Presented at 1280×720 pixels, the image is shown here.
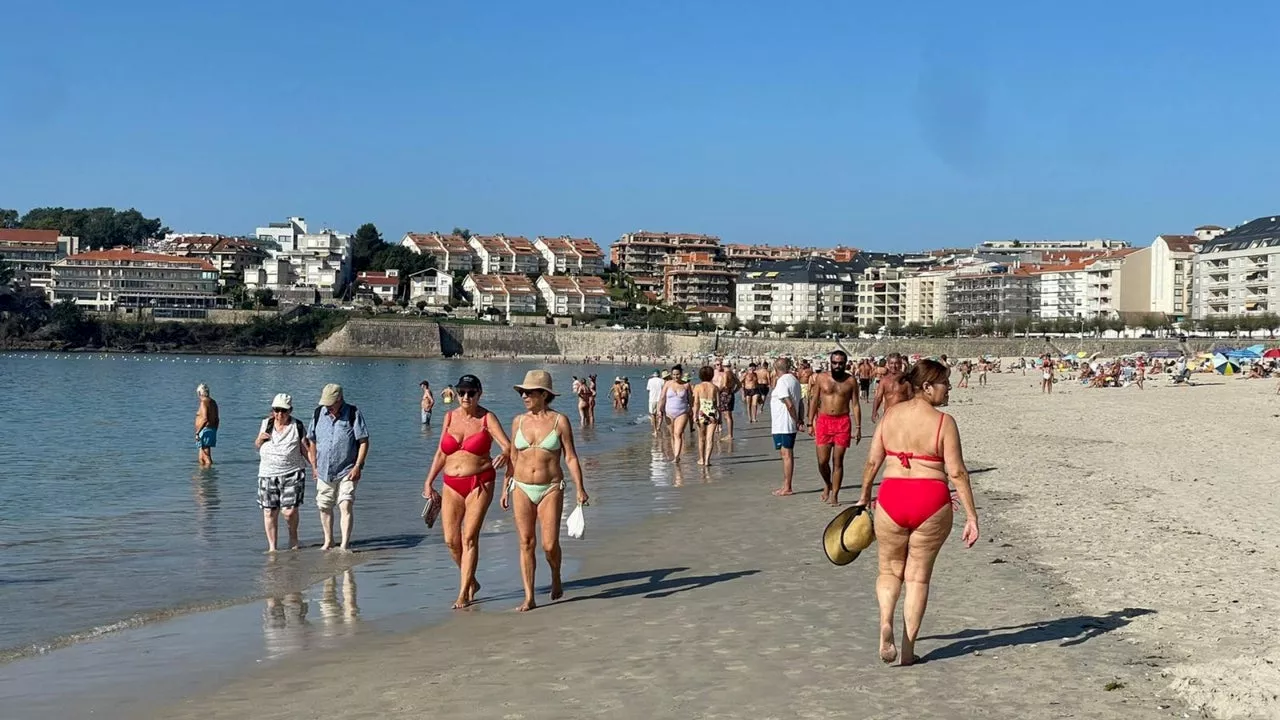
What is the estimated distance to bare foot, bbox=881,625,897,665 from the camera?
216 inches

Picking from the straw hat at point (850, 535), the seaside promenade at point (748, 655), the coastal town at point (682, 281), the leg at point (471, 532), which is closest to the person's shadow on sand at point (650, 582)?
the seaside promenade at point (748, 655)

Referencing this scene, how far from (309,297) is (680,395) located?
13307cm

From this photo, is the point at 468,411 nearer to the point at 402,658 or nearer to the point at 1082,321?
the point at 402,658

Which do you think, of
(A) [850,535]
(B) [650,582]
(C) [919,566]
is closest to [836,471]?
Result: (B) [650,582]

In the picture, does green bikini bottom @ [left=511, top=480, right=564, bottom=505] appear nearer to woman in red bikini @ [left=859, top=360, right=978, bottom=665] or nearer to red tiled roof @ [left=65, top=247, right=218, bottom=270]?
woman in red bikini @ [left=859, top=360, right=978, bottom=665]

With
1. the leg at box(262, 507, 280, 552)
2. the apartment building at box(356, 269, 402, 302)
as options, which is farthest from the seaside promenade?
the apartment building at box(356, 269, 402, 302)

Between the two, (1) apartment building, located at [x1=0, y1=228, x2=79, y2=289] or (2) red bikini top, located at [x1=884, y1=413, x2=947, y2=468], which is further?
(1) apartment building, located at [x1=0, y1=228, x2=79, y2=289]

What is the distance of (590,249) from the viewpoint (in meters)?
173

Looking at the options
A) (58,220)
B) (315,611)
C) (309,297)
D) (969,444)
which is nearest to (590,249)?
(309,297)

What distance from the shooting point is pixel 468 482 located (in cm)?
724

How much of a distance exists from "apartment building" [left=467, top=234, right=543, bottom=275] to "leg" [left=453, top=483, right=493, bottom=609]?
6239 inches

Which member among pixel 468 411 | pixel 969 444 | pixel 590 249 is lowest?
pixel 969 444

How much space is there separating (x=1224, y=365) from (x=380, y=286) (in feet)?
367

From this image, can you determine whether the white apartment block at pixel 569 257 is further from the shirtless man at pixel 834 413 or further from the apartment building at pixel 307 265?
the shirtless man at pixel 834 413
